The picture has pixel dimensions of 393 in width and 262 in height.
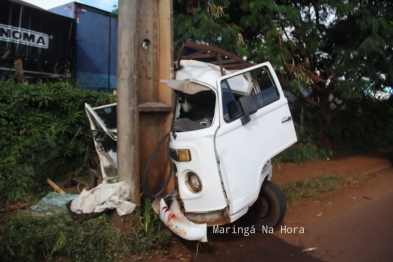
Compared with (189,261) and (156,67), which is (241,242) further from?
(156,67)

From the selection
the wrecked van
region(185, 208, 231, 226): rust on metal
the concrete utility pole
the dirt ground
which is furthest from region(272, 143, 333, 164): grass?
region(185, 208, 231, 226): rust on metal

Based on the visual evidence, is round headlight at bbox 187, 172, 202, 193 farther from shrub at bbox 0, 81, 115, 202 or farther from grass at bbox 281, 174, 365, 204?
shrub at bbox 0, 81, 115, 202

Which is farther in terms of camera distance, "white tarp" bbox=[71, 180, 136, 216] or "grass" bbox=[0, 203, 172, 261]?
"white tarp" bbox=[71, 180, 136, 216]

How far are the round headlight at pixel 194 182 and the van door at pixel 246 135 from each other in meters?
0.34

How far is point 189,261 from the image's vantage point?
4160mm

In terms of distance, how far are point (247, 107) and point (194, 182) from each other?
41.8 inches

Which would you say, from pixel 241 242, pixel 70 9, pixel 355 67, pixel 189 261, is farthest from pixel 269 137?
pixel 70 9

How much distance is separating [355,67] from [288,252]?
219 inches

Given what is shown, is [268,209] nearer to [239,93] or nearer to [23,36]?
[239,93]

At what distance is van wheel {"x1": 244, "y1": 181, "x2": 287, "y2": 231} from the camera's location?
491cm

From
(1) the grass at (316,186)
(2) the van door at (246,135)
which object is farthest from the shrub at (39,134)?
(1) the grass at (316,186)

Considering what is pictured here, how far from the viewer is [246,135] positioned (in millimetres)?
4359

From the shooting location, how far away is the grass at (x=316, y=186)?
6.62 meters

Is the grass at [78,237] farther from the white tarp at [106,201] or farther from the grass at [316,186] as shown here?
the grass at [316,186]
